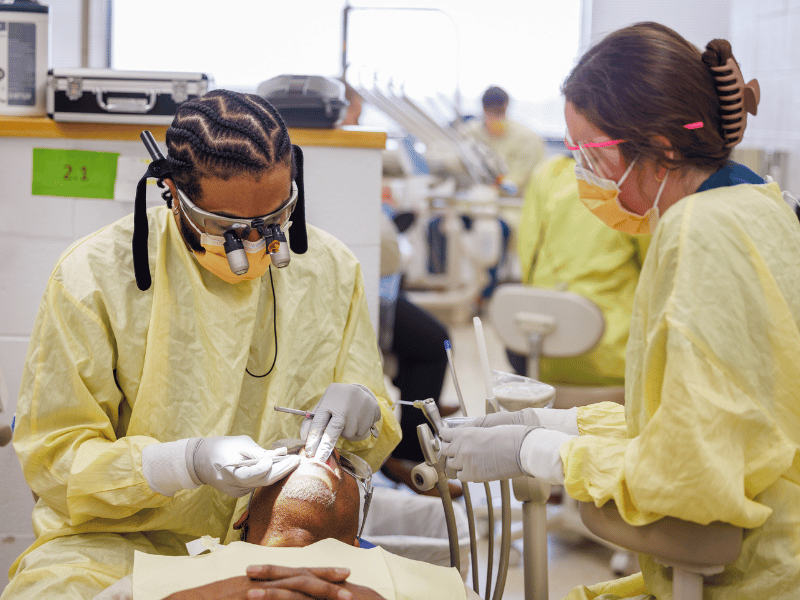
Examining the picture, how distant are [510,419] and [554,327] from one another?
1188 millimetres

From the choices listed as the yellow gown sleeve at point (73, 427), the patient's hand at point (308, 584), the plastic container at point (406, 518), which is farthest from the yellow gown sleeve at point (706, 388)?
the plastic container at point (406, 518)

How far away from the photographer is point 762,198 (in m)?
1.08

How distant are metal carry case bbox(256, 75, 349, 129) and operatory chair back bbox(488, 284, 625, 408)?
99 cm

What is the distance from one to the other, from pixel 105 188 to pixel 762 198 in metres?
1.46

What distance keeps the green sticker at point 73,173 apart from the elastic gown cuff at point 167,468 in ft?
2.71

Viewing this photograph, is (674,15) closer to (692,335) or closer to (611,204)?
(611,204)

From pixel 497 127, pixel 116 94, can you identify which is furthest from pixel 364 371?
pixel 497 127

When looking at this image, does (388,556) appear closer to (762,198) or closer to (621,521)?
(621,521)

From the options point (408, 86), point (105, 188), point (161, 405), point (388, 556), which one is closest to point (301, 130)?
point (105, 188)

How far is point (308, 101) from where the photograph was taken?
1.84m

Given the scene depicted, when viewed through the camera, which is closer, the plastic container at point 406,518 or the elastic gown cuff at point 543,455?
the elastic gown cuff at point 543,455

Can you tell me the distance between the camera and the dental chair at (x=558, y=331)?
2457 millimetres

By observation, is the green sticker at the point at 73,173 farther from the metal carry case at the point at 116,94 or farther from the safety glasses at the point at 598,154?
the safety glasses at the point at 598,154

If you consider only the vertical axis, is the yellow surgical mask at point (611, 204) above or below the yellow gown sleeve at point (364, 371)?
above
